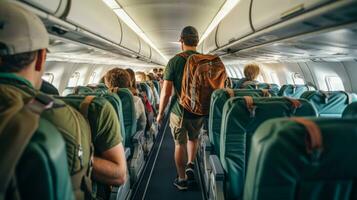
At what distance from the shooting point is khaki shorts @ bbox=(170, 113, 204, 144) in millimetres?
3742

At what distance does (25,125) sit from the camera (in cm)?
82

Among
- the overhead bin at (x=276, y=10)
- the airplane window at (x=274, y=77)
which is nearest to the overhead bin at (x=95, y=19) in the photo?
the overhead bin at (x=276, y=10)

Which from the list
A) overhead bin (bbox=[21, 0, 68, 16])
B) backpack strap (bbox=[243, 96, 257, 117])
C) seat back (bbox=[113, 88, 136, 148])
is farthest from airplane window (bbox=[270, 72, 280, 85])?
overhead bin (bbox=[21, 0, 68, 16])

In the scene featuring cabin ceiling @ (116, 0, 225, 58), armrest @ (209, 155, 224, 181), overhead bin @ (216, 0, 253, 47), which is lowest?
armrest @ (209, 155, 224, 181)

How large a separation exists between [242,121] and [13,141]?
1564mm

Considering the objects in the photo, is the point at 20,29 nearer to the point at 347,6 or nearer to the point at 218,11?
the point at 347,6

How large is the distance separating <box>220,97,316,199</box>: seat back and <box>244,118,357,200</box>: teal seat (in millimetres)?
850

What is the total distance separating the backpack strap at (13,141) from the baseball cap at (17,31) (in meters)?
0.32

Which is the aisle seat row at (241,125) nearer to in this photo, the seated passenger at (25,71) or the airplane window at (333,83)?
the seated passenger at (25,71)

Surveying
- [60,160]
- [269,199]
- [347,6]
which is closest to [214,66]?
[347,6]

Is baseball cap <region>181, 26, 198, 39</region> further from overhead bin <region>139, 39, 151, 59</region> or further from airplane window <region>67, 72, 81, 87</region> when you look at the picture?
airplane window <region>67, 72, 81, 87</region>

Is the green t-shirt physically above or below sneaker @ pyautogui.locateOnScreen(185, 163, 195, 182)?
above

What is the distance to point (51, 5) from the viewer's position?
2.27 metres

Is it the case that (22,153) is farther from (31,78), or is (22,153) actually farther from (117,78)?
(117,78)
